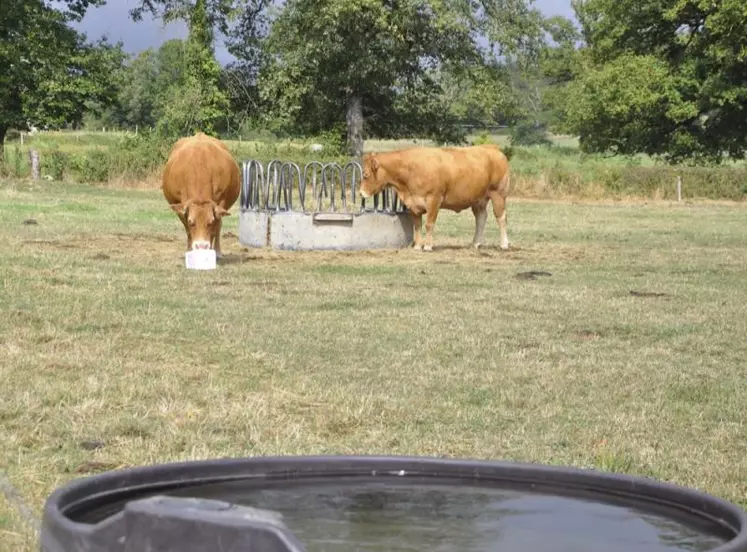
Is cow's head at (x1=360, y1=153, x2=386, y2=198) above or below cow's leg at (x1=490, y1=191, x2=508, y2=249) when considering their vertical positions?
above

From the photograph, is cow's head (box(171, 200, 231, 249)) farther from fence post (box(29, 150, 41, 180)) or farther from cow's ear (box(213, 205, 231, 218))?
fence post (box(29, 150, 41, 180))

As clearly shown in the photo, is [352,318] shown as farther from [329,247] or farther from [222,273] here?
[329,247]

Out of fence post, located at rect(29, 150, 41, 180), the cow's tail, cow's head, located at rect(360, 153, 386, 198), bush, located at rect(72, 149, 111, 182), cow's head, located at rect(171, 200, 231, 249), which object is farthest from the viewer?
bush, located at rect(72, 149, 111, 182)

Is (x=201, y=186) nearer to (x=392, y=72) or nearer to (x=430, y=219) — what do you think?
(x=430, y=219)

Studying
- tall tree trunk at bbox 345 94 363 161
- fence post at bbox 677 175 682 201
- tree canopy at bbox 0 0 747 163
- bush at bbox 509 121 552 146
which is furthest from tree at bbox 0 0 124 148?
bush at bbox 509 121 552 146

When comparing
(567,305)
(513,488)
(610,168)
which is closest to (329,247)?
(567,305)

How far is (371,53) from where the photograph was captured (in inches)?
1647

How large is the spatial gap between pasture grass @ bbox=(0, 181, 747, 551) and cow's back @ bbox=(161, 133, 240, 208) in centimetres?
84

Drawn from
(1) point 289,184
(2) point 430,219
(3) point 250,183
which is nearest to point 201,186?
(1) point 289,184

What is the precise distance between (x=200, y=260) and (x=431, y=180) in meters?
5.13

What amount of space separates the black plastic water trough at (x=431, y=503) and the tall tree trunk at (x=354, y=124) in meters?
41.2

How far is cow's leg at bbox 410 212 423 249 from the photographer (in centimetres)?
1739

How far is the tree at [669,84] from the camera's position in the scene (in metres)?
41.9

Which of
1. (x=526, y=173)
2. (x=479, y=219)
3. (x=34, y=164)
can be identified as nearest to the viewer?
(x=479, y=219)
